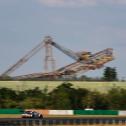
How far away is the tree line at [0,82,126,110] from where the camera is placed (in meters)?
149

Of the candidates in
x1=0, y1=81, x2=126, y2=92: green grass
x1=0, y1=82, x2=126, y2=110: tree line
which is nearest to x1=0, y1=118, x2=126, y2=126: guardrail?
x1=0, y1=82, x2=126, y2=110: tree line

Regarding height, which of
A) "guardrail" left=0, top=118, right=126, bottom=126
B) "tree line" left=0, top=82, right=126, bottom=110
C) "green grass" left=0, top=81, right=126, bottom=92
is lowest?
"guardrail" left=0, top=118, right=126, bottom=126

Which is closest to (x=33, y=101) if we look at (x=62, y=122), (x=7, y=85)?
(x=7, y=85)

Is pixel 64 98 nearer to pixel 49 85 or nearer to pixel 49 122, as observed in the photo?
pixel 49 85

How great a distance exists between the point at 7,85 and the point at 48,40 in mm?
29274

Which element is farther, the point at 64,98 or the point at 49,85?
the point at 49,85

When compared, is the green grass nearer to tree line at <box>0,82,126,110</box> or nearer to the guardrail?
tree line at <box>0,82,126,110</box>

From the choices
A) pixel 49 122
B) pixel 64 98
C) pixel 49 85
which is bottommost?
pixel 49 122

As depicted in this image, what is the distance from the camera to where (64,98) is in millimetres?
153375

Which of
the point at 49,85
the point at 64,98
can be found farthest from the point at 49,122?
the point at 49,85

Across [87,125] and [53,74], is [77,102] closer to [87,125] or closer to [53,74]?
[53,74]

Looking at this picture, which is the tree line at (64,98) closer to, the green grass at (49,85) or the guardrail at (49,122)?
the green grass at (49,85)

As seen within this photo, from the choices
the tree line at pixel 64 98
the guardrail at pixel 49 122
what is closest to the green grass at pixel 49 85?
the tree line at pixel 64 98

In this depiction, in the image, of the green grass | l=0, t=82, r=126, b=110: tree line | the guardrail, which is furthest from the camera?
the green grass
